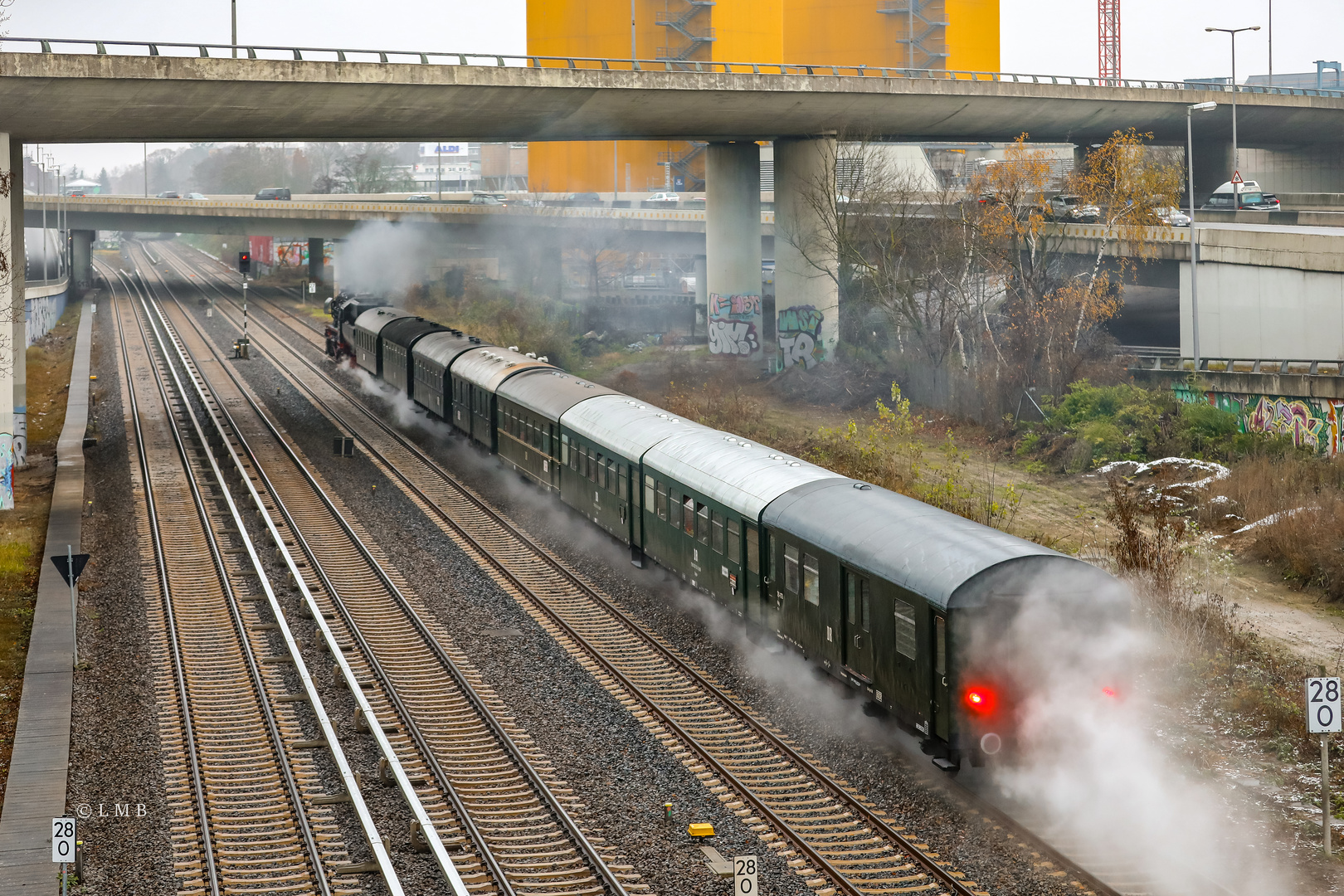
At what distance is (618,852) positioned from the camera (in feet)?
43.5

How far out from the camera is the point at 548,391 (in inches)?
1196

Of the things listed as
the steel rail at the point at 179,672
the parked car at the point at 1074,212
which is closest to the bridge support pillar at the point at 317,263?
the steel rail at the point at 179,672

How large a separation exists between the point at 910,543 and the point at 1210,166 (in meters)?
60.7

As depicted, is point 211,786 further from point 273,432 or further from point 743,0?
point 743,0

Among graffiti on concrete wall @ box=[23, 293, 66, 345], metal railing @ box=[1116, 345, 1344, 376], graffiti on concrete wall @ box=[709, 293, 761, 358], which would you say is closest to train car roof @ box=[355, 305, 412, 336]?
graffiti on concrete wall @ box=[709, 293, 761, 358]

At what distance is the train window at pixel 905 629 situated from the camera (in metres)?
14.4

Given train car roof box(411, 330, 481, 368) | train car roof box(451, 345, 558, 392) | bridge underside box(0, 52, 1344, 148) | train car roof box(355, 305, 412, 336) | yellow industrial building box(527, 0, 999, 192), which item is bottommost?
train car roof box(451, 345, 558, 392)

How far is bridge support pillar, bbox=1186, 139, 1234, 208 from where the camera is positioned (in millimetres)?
66938

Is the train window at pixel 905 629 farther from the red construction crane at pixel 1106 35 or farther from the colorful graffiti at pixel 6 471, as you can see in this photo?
the red construction crane at pixel 1106 35

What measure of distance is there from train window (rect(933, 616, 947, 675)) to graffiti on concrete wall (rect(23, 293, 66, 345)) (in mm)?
56832

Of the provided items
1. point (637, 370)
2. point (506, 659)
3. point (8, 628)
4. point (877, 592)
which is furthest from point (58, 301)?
point (877, 592)

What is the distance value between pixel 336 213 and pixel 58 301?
18022 mm

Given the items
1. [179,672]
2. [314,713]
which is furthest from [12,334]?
[314,713]

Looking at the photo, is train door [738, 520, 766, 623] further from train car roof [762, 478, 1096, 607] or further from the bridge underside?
the bridge underside
